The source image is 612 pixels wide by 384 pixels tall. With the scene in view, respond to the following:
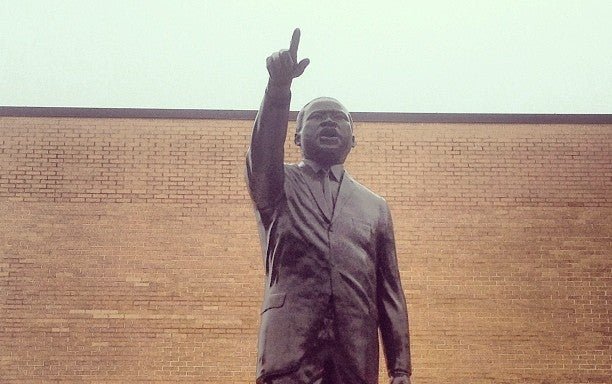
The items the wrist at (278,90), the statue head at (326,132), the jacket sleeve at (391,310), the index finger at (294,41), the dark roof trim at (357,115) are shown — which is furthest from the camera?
the dark roof trim at (357,115)

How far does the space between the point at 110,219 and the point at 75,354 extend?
2057 mm

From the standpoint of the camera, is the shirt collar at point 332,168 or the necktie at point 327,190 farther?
the shirt collar at point 332,168

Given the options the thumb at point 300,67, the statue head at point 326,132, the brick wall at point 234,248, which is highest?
the thumb at point 300,67

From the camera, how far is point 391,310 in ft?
11.0

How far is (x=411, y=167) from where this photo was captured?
488 inches

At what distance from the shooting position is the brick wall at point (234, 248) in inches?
451

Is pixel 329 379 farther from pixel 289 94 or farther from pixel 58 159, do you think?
pixel 58 159

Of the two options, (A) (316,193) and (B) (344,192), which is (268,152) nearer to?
(A) (316,193)

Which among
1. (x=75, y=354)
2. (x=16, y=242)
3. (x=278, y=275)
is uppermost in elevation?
(x=278, y=275)

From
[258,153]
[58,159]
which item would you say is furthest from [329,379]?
[58,159]

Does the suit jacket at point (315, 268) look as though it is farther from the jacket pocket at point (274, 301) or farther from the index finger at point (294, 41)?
the index finger at point (294, 41)

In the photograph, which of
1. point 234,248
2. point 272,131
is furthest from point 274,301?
point 234,248

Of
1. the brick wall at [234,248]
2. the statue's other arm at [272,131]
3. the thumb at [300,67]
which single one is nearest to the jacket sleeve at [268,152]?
the statue's other arm at [272,131]

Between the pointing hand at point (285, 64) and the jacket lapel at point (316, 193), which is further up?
the pointing hand at point (285, 64)
